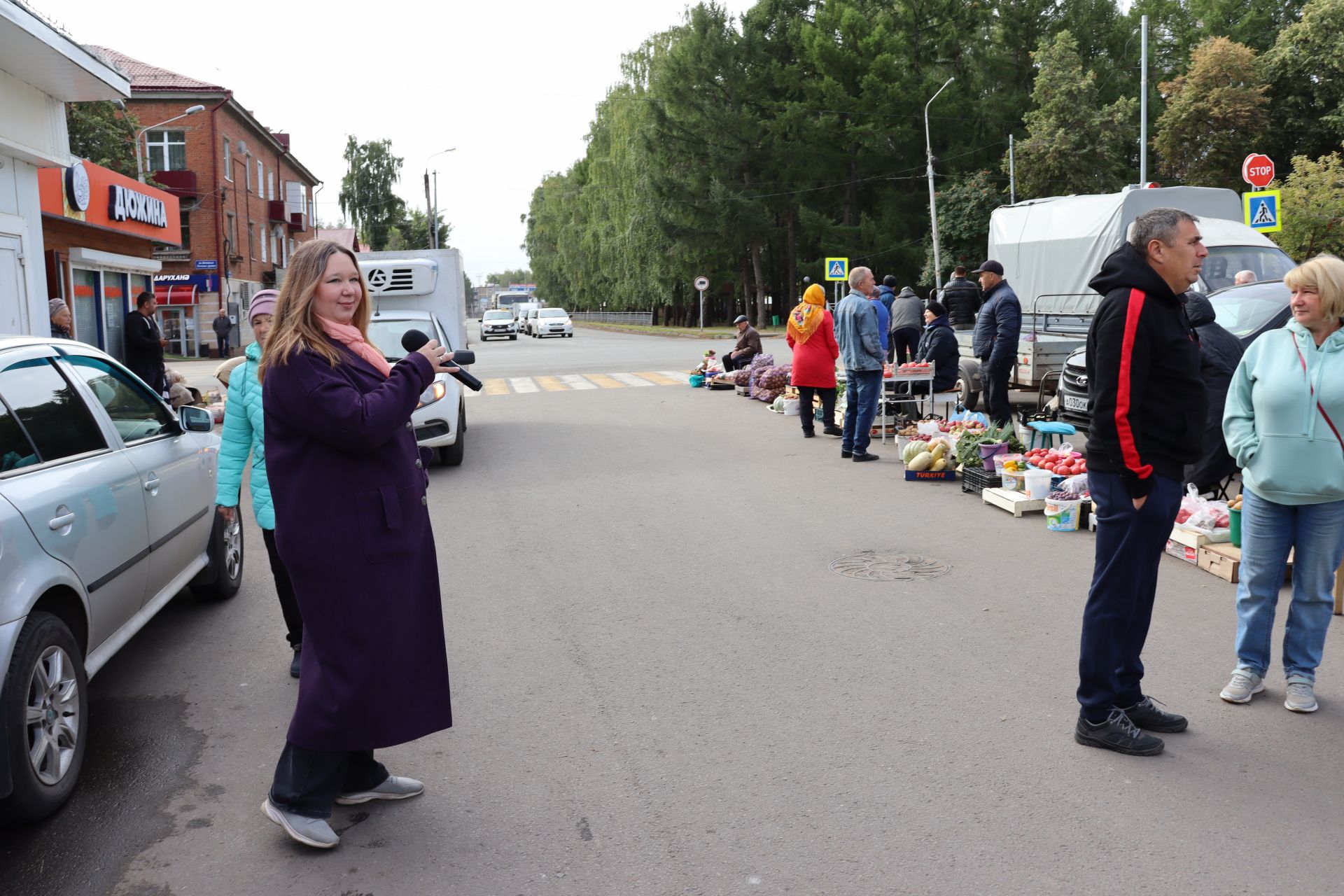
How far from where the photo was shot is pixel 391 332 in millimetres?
13219

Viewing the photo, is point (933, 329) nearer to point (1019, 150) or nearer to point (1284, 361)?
point (1284, 361)

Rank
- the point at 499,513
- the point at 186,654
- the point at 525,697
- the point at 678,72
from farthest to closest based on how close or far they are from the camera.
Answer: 1. the point at 678,72
2. the point at 499,513
3. the point at 186,654
4. the point at 525,697

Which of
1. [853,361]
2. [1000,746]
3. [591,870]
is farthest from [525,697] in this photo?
[853,361]

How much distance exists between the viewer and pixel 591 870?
351cm

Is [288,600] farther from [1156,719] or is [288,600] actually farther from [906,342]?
[906,342]

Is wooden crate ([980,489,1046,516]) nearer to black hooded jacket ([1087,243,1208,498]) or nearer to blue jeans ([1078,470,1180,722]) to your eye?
blue jeans ([1078,470,1180,722])

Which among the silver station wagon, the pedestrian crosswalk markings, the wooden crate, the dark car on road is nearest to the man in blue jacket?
the dark car on road

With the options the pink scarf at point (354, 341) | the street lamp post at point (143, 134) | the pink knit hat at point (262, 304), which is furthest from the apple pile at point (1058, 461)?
the street lamp post at point (143, 134)

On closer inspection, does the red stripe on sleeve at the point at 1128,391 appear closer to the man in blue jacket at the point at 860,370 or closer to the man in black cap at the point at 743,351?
the man in blue jacket at the point at 860,370

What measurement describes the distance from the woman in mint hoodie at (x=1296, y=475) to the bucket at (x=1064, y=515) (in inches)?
140

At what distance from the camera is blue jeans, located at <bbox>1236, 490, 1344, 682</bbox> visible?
475cm

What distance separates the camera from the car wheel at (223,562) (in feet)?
21.6

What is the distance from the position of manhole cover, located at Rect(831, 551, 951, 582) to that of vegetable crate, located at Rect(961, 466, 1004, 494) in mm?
2439

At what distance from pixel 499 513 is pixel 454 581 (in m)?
2.38
